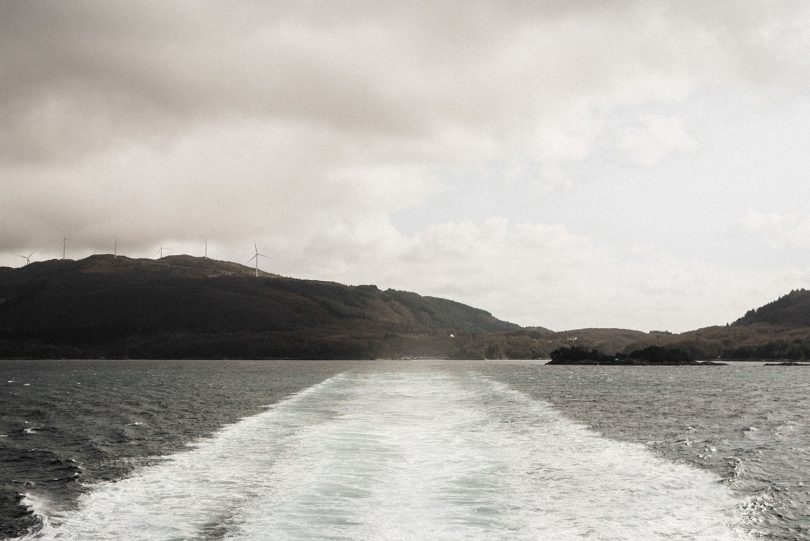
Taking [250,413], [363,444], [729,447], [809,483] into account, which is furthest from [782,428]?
[250,413]

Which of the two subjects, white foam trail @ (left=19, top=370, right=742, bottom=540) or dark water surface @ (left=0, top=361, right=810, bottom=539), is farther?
dark water surface @ (left=0, top=361, right=810, bottom=539)

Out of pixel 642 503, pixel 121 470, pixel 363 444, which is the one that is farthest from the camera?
pixel 363 444

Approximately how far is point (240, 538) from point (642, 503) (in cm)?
1238

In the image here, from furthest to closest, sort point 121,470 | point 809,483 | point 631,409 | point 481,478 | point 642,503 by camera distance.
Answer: point 631,409
point 121,470
point 809,483
point 481,478
point 642,503

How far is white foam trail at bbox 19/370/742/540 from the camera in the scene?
17812 mm

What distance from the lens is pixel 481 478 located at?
24469mm

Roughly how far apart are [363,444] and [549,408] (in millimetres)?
31921

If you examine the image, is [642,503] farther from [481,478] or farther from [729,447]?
[729,447]

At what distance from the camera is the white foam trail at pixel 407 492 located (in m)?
17.8

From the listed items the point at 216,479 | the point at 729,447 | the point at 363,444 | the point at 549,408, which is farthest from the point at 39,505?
the point at 549,408

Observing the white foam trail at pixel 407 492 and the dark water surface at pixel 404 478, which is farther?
the dark water surface at pixel 404 478

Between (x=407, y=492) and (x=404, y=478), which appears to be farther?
(x=404, y=478)

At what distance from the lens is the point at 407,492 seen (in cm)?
2195

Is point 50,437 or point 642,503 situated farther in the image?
point 50,437
